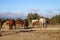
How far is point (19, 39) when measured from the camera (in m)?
16.4

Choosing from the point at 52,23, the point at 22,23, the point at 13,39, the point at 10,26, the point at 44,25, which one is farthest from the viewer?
the point at 52,23

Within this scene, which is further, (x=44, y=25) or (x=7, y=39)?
(x=44, y=25)

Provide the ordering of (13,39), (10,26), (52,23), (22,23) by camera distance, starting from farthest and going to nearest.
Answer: (52,23)
(22,23)
(10,26)
(13,39)

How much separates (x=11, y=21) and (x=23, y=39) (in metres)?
15.0

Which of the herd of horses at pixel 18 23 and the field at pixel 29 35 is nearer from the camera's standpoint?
the field at pixel 29 35

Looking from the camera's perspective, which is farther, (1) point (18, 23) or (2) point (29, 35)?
(1) point (18, 23)

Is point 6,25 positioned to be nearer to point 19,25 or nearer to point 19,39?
point 19,25

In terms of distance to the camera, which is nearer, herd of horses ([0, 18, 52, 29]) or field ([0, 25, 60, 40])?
field ([0, 25, 60, 40])

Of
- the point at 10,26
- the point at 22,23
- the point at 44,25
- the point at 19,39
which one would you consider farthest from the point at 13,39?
the point at 44,25

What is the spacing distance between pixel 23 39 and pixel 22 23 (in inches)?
732

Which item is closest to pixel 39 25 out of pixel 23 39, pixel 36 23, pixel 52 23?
pixel 36 23

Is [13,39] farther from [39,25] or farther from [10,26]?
[39,25]

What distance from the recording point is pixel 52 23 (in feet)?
148

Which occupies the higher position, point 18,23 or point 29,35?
point 18,23
